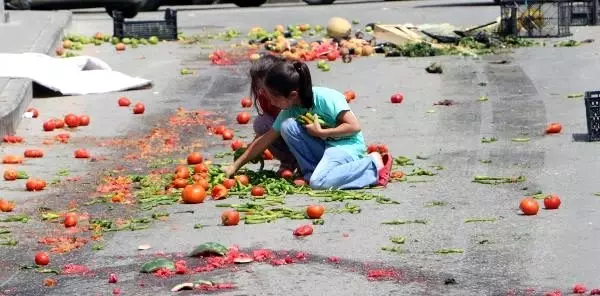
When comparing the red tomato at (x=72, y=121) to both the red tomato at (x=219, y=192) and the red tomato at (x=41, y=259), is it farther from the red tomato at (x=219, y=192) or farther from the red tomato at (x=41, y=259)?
the red tomato at (x=41, y=259)

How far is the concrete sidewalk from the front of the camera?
44.4 feet

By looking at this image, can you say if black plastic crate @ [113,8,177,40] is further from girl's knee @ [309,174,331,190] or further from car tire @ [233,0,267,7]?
girl's knee @ [309,174,331,190]

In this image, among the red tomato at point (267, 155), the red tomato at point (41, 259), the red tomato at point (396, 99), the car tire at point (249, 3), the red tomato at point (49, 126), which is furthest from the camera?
the car tire at point (249, 3)

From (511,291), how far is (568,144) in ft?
15.8

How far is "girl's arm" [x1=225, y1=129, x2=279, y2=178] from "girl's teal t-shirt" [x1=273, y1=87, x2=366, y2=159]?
0.21ft

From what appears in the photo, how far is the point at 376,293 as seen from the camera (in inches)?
291

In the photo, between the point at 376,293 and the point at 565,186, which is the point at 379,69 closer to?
the point at 565,186

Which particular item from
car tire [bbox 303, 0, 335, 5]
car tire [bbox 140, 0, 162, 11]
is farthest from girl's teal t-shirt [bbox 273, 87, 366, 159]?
car tire [bbox 303, 0, 335, 5]

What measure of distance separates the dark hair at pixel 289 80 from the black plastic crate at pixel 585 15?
12613 mm

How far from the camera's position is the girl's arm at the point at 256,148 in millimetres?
10445

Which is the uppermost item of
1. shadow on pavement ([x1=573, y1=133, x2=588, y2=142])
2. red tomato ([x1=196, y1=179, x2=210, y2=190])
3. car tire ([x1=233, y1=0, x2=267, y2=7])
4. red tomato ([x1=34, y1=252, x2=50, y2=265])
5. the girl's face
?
the girl's face

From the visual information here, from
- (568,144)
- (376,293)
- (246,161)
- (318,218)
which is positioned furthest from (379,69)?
(376,293)

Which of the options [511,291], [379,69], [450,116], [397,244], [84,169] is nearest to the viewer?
[511,291]

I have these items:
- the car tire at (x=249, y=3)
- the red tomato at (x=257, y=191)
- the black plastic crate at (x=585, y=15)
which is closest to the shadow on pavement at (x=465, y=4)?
the car tire at (x=249, y=3)
